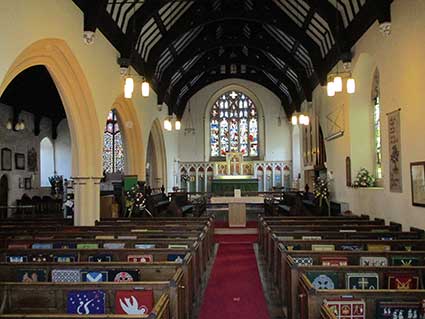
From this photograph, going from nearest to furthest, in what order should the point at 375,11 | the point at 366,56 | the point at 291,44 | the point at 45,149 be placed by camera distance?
the point at 375,11
the point at 366,56
the point at 291,44
the point at 45,149

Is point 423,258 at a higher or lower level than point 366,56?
lower

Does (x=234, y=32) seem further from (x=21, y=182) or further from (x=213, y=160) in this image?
(x=21, y=182)

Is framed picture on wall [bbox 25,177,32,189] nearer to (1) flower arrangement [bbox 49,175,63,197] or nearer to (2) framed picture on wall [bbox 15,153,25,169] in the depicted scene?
(2) framed picture on wall [bbox 15,153,25,169]

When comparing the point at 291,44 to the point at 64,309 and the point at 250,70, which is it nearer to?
the point at 250,70

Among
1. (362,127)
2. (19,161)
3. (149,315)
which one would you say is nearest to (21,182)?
(19,161)

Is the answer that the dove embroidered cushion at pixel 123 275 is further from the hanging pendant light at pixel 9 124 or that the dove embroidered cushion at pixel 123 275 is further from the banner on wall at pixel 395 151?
the hanging pendant light at pixel 9 124

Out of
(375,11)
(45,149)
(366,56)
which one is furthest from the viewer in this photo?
(45,149)

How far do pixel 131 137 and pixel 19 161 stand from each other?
4452 mm

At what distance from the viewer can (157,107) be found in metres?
16.3

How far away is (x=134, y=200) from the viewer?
36.7 feet

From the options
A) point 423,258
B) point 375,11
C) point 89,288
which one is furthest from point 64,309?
point 375,11

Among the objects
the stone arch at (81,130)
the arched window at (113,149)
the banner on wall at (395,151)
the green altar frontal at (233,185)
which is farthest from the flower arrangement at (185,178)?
the banner on wall at (395,151)

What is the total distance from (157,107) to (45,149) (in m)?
5.76

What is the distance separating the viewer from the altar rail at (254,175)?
2167 cm
